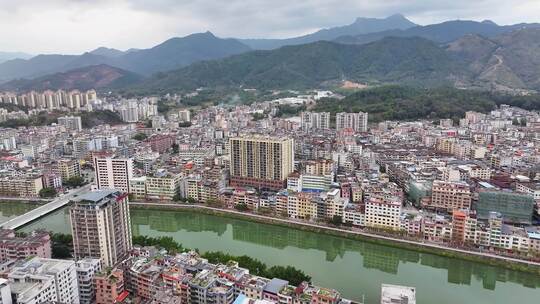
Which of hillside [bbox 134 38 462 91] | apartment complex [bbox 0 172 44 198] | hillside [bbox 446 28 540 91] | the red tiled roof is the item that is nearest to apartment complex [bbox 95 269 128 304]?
the red tiled roof

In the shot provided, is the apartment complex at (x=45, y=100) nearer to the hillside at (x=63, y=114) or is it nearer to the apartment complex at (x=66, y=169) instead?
the hillside at (x=63, y=114)

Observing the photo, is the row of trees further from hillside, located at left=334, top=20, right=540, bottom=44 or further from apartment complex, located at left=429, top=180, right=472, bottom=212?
hillside, located at left=334, top=20, right=540, bottom=44

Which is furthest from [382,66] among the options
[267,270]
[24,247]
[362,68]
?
[24,247]

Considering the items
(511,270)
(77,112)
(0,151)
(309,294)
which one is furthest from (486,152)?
(77,112)

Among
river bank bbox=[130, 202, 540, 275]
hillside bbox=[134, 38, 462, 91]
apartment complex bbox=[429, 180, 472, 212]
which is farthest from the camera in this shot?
hillside bbox=[134, 38, 462, 91]

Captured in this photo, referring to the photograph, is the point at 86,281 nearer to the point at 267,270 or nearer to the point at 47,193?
the point at 267,270

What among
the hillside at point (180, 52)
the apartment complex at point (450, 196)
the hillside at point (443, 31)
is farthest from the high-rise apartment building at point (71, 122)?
the hillside at point (443, 31)

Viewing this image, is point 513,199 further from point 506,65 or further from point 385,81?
point 506,65
